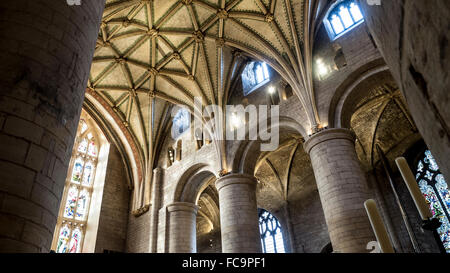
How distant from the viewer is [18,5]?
112 inches

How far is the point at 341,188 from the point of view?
→ 8.14 meters

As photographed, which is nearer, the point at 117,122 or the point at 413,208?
the point at 413,208

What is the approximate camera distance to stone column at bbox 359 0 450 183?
124 cm

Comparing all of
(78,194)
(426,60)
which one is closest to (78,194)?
(78,194)

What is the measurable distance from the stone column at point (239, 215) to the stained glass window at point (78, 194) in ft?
20.8

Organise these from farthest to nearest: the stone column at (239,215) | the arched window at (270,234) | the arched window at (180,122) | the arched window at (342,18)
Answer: the arched window at (270,234), the arched window at (180,122), the arched window at (342,18), the stone column at (239,215)

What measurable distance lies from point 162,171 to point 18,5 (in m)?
12.4

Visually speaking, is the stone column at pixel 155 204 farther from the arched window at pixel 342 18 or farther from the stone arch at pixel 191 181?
the arched window at pixel 342 18

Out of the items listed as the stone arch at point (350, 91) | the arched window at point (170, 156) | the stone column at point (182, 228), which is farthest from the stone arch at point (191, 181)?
the stone arch at point (350, 91)

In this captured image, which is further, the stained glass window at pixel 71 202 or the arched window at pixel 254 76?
the stained glass window at pixel 71 202

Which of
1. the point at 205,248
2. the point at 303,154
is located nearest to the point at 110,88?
the point at 303,154

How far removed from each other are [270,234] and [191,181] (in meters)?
6.08

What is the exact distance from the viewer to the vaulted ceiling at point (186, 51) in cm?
1098

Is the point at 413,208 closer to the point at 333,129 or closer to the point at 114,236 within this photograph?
the point at 333,129
